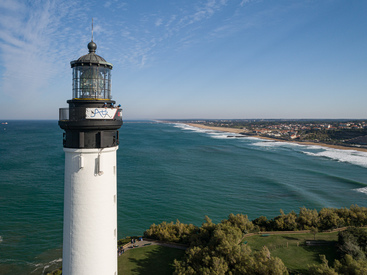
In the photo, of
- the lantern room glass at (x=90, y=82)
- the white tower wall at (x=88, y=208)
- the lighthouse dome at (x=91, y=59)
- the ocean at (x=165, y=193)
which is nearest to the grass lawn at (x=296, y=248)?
the ocean at (x=165, y=193)

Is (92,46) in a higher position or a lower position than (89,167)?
higher

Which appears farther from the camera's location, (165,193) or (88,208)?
(165,193)

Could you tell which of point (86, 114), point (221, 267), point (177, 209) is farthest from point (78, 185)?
point (177, 209)

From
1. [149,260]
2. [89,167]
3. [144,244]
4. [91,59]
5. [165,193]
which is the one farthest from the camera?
[165,193]

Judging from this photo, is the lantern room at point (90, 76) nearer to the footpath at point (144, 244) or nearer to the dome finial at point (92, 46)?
the dome finial at point (92, 46)

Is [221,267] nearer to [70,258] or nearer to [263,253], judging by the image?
[263,253]

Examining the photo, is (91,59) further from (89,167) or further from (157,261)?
(157,261)

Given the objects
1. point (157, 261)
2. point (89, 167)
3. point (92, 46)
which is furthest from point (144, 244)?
point (92, 46)

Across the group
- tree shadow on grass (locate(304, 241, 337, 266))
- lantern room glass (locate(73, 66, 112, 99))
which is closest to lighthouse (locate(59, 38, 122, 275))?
lantern room glass (locate(73, 66, 112, 99))
